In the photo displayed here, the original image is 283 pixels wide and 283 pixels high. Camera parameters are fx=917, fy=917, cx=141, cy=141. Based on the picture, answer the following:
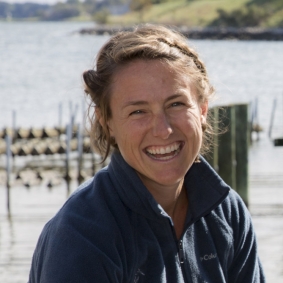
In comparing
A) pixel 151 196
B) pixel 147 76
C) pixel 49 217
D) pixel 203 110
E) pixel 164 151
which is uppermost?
pixel 147 76

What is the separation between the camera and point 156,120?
2.55m

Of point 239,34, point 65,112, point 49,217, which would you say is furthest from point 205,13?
point 49,217

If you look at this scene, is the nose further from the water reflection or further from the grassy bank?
the grassy bank

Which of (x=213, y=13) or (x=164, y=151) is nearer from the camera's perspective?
(x=164, y=151)

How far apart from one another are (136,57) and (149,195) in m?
0.38

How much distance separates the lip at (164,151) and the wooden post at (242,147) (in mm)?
6991

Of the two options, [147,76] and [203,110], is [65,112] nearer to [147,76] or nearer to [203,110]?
[203,110]

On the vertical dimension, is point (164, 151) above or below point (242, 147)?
above

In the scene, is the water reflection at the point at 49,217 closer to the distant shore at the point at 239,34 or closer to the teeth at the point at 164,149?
the teeth at the point at 164,149

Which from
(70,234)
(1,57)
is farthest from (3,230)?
(1,57)

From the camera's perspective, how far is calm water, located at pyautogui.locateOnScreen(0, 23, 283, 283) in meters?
9.20

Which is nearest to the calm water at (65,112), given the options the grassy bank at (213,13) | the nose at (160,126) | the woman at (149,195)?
the woman at (149,195)

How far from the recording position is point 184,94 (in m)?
2.57

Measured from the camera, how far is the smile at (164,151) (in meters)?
2.58
